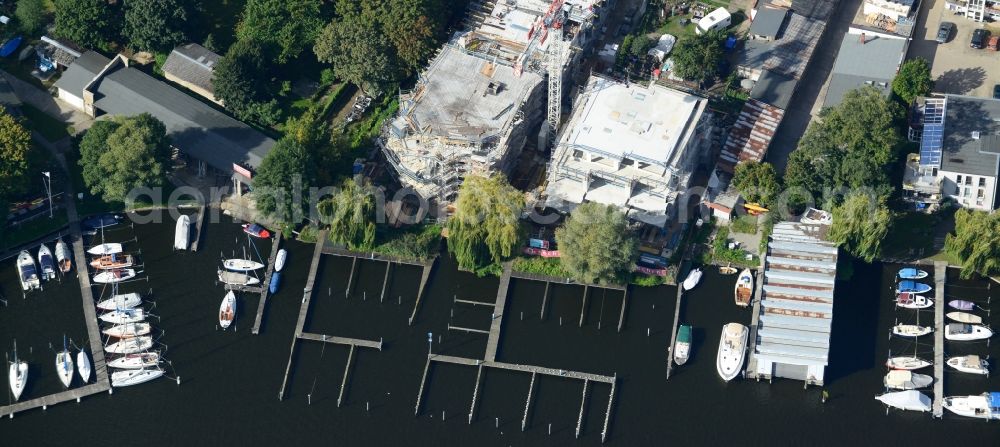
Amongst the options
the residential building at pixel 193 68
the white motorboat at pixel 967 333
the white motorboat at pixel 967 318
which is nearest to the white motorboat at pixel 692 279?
the white motorboat at pixel 967 333

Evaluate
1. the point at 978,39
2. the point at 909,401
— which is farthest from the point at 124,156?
the point at 978,39

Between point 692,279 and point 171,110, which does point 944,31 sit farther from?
point 171,110

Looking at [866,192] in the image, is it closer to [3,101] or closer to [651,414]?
[651,414]

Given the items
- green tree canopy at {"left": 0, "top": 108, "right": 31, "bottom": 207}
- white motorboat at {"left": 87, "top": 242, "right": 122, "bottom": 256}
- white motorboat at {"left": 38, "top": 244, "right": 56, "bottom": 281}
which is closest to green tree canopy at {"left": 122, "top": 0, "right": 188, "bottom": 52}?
green tree canopy at {"left": 0, "top": 108, "right": 31, "bottom": 207}

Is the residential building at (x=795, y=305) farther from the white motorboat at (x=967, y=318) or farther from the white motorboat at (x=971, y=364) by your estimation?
the white motorboat at (x=971, y=364)

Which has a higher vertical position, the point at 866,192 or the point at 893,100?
the point at 893,100

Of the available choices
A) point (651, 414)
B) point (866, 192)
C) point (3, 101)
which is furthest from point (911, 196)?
point (3, 101)

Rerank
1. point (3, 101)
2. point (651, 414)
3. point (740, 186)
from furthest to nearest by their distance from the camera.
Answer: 1. point (3, 101)
2. point (740, 186)
3. point (651, 414)
